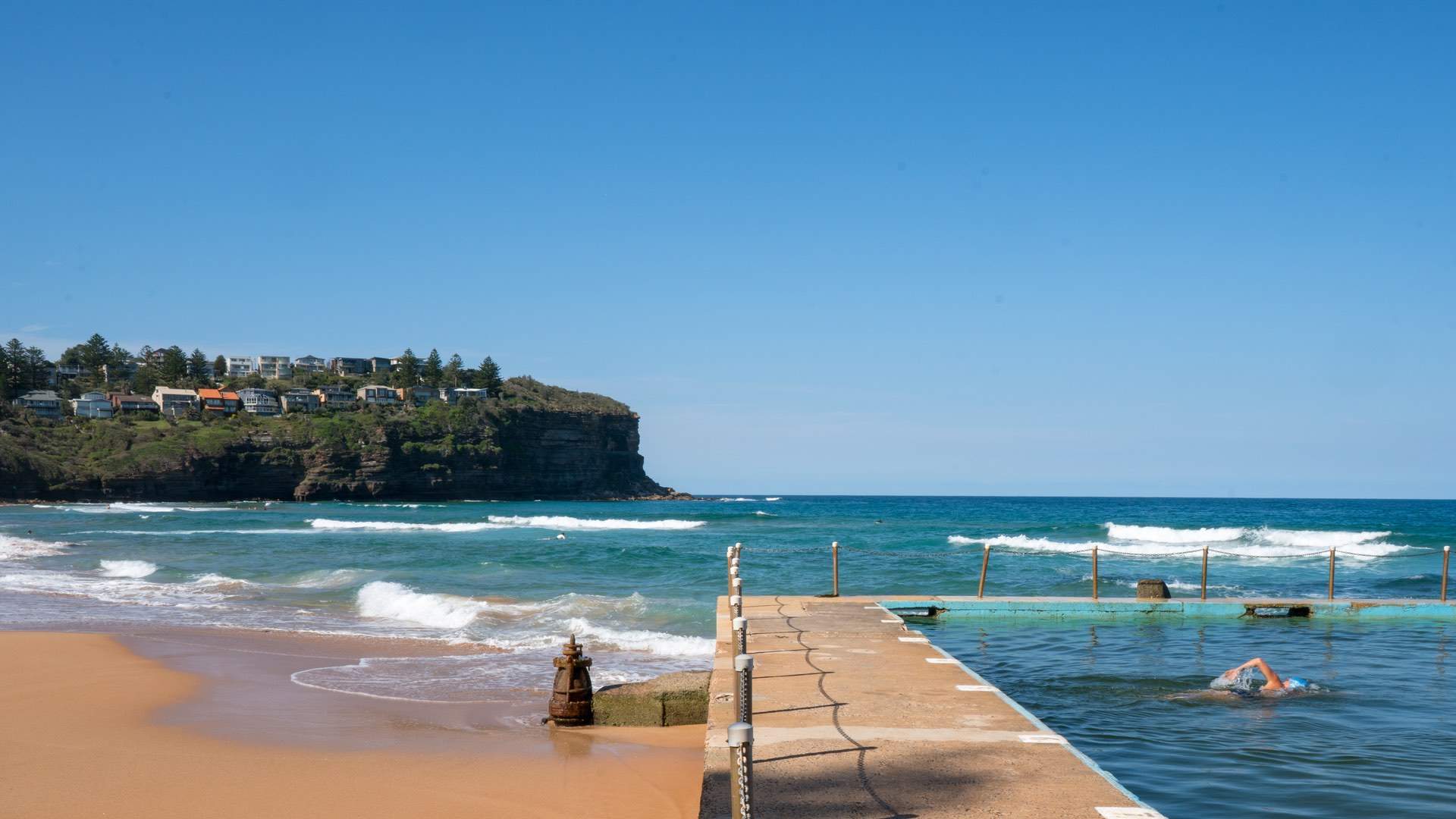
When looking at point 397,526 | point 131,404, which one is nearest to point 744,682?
point 397,526

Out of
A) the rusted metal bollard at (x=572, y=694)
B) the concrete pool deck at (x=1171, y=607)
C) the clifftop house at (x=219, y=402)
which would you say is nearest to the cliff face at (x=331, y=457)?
the clifftop house at (x=219, y=402)

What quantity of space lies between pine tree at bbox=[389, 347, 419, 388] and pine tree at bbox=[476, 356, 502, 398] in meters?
9.33

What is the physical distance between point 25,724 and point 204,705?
5.29 feet

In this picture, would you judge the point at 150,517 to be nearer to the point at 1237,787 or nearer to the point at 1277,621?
the point at 1277,621

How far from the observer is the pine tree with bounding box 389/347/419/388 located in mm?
156750

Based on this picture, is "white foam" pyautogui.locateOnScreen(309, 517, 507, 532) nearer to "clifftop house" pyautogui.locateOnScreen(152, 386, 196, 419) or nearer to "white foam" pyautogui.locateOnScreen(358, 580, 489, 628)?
"white foam" pyautogui.locateOnScreen(358, 580, 489, 628)

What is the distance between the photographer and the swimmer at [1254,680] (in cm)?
1087

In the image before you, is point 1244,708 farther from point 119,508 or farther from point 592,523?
point 119,508

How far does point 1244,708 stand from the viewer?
33.8 feet

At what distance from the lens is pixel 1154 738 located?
9.05 metres

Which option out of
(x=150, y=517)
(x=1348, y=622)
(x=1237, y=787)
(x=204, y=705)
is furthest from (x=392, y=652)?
(x=150, y=517)

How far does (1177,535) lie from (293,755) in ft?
164

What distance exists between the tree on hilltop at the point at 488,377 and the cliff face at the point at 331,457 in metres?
20.8

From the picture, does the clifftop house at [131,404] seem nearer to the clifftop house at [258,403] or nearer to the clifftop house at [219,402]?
the clifftop house at [219,402]
